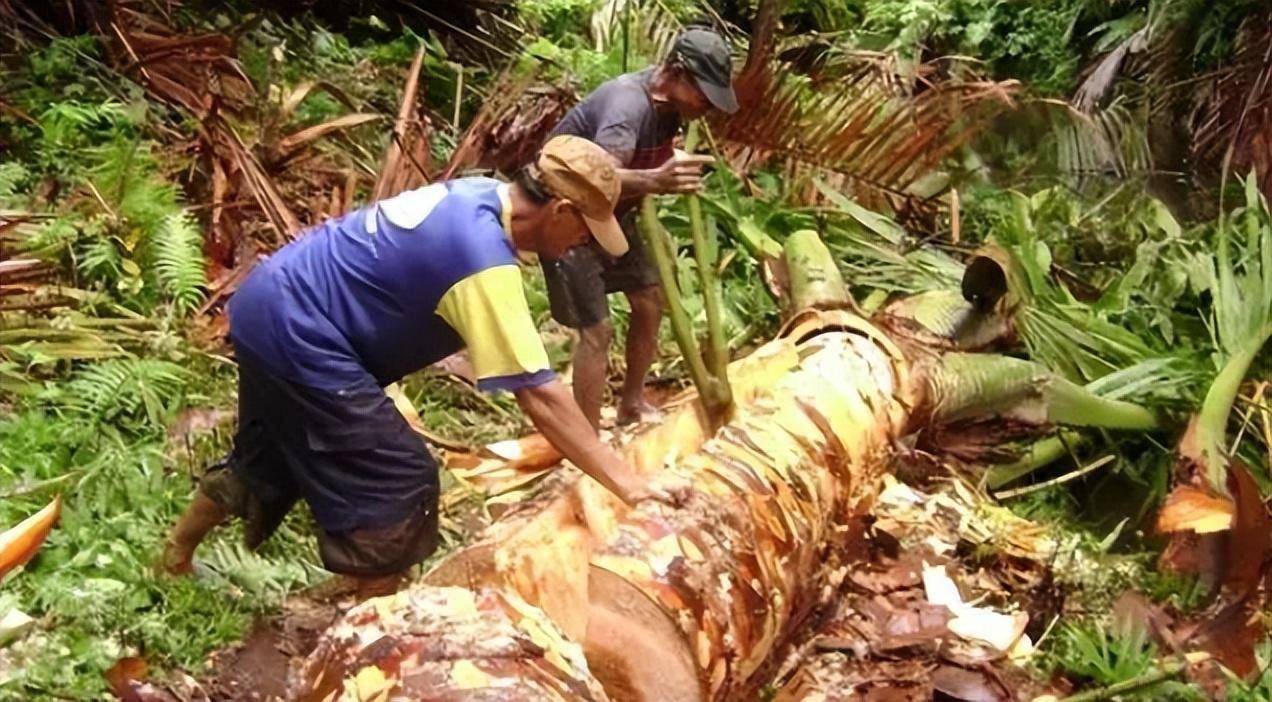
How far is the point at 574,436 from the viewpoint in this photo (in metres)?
2.52

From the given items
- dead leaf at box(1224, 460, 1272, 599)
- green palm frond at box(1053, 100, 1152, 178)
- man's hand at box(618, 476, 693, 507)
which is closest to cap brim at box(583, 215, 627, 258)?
man's hand at box(618, 476, 693, 507)

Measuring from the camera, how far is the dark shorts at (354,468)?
2.71 meters

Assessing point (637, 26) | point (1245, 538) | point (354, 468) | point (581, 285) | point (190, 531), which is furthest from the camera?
point (637, 26)

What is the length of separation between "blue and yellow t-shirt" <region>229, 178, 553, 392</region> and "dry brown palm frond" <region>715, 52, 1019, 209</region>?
2.52 meters

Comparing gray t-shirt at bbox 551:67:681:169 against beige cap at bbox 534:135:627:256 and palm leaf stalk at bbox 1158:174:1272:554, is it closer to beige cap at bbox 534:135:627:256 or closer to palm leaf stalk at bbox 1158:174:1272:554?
beige cap at bbox 534:135:627:256

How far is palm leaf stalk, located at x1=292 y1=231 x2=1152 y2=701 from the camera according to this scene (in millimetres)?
2434

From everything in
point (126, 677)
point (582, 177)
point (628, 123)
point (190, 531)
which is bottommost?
point (126, 677)

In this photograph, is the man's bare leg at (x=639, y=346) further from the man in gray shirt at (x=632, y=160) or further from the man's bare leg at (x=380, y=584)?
the man's bare leg at (x=380, y=584)

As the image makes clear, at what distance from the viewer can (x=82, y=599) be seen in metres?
2.91

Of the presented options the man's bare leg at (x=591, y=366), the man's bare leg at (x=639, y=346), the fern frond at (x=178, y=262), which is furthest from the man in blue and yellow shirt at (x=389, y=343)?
the fern frond at (x=178, y=262)

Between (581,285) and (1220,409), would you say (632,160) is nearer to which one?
(581,285)

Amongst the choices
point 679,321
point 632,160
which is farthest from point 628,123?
point 679,321

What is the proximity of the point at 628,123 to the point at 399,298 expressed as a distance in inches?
43.9

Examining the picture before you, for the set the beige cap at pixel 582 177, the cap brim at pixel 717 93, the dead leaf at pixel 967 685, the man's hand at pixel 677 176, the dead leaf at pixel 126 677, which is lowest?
the dead leaf at pixel 967 685
